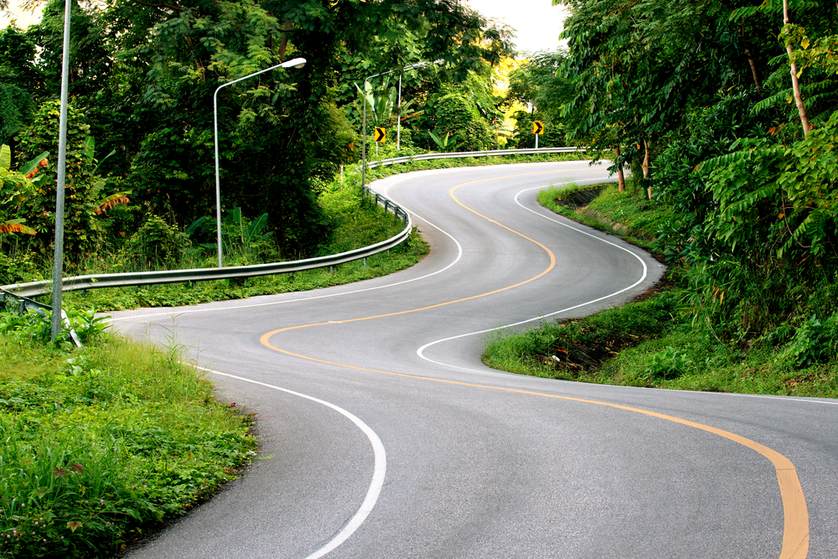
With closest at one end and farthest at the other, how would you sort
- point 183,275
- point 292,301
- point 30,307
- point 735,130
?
point 30,307
point 735,130
point 183,275
point 292,301

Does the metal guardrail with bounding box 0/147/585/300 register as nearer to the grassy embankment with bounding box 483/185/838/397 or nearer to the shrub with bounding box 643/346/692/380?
the grassy embankment with bounding box 483/185/838/397

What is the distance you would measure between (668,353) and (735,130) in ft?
17.6

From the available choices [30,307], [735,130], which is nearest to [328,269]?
[735,130]

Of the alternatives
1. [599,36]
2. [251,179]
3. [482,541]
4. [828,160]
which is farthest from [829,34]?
[251,179]

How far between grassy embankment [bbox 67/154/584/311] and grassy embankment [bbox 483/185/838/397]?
33.2 ft

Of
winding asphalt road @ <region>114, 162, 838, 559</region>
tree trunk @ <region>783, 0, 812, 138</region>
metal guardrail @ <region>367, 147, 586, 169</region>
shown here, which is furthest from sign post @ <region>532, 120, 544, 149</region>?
tree trunk @ <region>783, 0, 812, 138</region>

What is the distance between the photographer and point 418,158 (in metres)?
67.1

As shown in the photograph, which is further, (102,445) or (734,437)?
(734,437)

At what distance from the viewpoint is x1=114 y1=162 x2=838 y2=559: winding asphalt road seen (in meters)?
6.35

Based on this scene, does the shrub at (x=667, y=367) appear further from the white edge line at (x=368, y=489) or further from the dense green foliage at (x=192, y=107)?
the dense green foliage at (x=192, y=107)

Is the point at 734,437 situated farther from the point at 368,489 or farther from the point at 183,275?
the point at 183,275

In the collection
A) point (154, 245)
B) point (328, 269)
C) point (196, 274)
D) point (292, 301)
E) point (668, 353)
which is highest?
point (154, 245)

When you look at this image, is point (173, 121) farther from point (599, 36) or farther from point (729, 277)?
point (729, 277)

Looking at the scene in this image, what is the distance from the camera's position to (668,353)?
1909 centimetres
